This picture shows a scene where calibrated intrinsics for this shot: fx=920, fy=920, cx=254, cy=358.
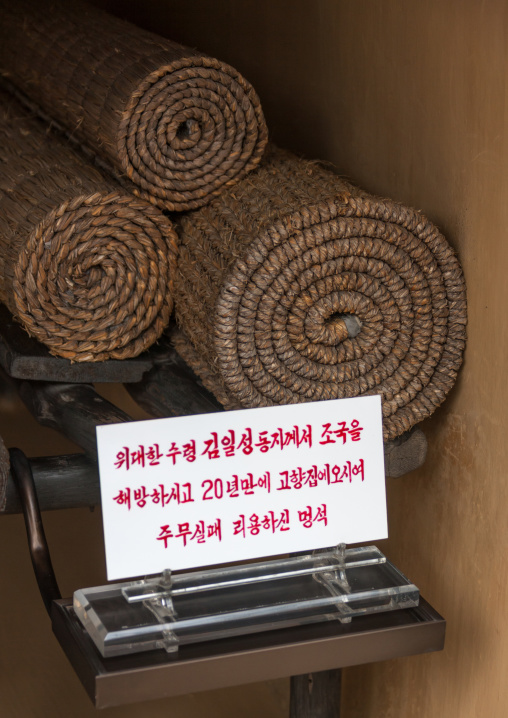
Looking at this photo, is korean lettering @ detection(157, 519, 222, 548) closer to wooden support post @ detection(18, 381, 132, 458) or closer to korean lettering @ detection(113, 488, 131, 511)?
korean lettering @ detection(113, 488, 131, 511)

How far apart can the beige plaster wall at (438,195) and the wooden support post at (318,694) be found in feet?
0.46

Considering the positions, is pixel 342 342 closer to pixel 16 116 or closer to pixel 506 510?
pixel 506 510

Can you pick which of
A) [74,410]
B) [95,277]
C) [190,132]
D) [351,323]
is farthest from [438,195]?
[74,410]

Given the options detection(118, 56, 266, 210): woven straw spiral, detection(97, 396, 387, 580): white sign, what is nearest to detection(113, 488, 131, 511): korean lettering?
detection(97, 396, 387, 580): white sign

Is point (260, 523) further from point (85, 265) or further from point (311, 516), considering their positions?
point (85, 265)

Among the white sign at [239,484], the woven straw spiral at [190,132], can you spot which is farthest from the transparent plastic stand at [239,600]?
the woven straw spiral at [190,132]

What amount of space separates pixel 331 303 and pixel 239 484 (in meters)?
0.25

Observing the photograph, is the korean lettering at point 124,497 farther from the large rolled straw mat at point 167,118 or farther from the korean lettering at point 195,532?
the large rolled straw mat at point 167,118

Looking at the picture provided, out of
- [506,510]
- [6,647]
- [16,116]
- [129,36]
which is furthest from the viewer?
[6,647]

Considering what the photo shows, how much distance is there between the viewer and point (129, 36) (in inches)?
50.3

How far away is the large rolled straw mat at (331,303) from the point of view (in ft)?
3.24

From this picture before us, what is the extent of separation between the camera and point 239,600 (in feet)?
2.85

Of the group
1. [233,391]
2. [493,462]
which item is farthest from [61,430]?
[493,462]

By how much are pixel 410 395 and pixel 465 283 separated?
142 mm
